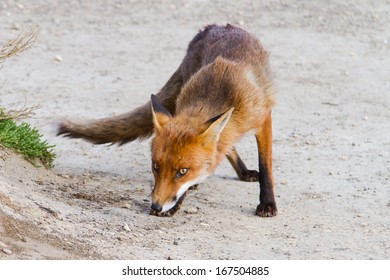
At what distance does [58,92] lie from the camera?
1185cm

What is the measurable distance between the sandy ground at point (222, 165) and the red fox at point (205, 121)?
1.39ft

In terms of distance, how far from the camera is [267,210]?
26.0ft

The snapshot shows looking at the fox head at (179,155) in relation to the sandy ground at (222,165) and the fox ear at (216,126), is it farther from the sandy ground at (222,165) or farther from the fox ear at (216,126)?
the sandy ground at (222,165)

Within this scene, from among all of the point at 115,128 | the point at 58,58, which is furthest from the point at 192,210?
the point at 58,58

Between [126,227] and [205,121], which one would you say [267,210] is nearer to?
[205,121]

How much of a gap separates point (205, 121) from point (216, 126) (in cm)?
25

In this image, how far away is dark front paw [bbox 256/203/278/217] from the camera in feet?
26.0

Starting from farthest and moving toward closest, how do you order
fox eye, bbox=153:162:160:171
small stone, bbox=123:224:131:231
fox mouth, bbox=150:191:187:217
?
1. fox mouth, bbox=150:191:187:217
2. small stone, bbox=123:224:131:231
3. fox eye, bbox=153:162:160:171

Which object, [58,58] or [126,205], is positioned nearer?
[126,205]

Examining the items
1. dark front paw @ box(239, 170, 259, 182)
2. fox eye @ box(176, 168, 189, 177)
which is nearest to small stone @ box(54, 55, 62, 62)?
dark front paw @ box(239, 170, 259, 182)

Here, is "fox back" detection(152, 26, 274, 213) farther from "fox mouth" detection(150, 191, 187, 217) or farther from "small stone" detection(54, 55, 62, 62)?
"small stone" detection(54, 55, 62, 62)
